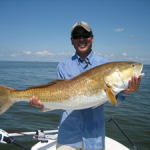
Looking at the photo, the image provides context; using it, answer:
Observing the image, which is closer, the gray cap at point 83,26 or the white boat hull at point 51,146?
the gray cap at point 83,26

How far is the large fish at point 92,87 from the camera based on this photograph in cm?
252

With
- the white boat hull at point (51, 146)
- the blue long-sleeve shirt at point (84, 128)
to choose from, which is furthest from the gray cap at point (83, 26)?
the white boat hull at point (51, 146)

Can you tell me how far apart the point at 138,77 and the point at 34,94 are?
2120 mm

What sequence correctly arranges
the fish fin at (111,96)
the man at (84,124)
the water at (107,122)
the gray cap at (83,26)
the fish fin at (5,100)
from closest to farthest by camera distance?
1. the fish fin at (111,96)
2. the man at (84,124)
3. the gray cap at (83,26)
4. the fish fin at (5,100)
5. the water at (107,122)

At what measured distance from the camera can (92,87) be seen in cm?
257

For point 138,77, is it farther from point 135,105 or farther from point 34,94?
point 135,105

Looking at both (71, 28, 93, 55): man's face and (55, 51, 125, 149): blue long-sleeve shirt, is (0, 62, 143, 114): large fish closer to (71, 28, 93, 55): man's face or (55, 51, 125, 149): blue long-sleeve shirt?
(55, 51, 125, 149): blue long-sleeve shirt

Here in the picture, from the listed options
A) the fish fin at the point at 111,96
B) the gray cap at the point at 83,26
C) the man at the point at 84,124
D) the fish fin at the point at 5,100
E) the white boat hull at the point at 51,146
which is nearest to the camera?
the fish fin at the point at 111,96

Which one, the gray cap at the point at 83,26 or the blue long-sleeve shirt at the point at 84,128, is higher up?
the gray cap at the point at 83,26

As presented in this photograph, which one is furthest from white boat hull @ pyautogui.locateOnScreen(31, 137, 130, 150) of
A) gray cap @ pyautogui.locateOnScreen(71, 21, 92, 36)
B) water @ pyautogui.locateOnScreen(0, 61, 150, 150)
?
gray cap @ pyautogui.locateOnScreen(71, 21, 92, 36)

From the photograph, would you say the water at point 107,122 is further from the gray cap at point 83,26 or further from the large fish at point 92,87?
the gray cap at point 83,26

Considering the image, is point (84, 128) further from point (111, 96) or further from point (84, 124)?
point (111, 96)

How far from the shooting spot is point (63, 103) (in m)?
2.69

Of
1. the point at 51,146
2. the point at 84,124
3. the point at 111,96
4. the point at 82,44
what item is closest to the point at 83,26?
the point at 82,44
